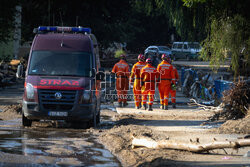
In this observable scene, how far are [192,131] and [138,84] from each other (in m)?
6.30

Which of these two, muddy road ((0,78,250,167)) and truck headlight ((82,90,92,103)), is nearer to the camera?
muddy road ((0,78,250,167))

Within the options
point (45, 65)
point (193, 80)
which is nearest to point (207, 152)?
point (45, 65)

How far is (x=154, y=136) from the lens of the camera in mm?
12445

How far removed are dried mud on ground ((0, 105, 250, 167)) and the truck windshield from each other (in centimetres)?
161

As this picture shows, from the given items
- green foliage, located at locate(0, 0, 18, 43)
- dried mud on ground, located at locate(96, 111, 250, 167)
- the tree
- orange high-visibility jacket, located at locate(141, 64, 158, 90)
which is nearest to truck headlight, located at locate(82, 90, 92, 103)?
dried mud on ground, located at locate(96, 111, 250, 167)

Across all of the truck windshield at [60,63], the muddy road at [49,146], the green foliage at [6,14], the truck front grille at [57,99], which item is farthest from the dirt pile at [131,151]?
the green foliage at [6,14]

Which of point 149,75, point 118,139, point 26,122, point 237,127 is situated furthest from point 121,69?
point 118,139

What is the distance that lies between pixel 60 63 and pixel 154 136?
12.0ft

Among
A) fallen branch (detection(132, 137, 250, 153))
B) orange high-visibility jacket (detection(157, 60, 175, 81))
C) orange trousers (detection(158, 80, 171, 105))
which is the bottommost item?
fallen branch (detection(132, 137, 250, 153))

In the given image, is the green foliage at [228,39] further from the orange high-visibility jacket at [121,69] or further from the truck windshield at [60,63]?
the orange high-visibility jacket at [121,69]

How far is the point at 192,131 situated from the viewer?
1357cm

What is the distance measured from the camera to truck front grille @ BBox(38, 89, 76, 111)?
14.0m

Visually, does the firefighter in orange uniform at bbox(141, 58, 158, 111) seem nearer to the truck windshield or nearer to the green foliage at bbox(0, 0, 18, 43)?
the truck windshield

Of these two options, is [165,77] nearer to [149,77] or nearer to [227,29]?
[149,77]
